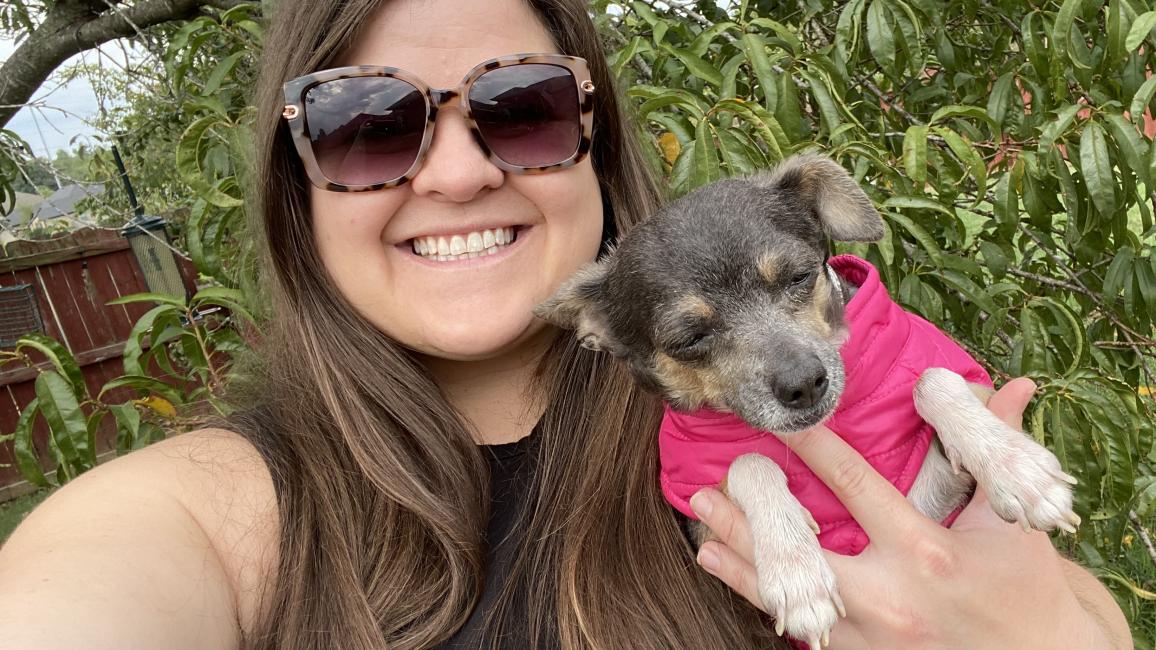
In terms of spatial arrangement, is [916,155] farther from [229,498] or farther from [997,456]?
[229,498]

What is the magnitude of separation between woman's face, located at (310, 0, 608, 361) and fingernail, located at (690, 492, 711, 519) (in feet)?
2.01

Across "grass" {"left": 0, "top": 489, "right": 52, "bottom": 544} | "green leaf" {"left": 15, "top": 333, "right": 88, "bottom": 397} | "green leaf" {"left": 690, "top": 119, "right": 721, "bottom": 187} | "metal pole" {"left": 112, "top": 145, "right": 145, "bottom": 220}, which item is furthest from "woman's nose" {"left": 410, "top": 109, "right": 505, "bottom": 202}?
"grass" {"left": 0, "top": 489, "right": 52, "bottom": 544}

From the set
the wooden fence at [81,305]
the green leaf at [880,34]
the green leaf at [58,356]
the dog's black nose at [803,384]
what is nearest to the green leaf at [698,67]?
the green leaf at [880,34]

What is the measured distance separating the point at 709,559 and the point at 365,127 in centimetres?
132

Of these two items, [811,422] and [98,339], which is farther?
[98,339]

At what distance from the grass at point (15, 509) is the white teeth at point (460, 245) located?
6742mm

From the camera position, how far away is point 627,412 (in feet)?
6.81

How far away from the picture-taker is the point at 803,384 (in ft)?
5.74

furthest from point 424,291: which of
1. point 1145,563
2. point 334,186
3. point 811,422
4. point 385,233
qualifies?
point 1145,563

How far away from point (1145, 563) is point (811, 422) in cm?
380

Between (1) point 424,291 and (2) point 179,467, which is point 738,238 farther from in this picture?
(2) point 179,467

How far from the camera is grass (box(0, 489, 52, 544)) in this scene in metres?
7.01

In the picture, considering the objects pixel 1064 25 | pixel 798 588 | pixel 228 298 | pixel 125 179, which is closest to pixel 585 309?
pixel 798 588

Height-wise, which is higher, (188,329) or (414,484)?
(188,329)
